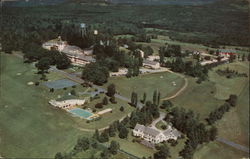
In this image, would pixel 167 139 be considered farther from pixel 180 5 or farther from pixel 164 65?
pixel 180 5

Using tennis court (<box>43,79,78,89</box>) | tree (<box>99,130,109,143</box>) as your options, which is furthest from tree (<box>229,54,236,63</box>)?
tree (<box>99,130,109,143</box>)

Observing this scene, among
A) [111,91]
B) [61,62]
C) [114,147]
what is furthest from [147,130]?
[61,62]

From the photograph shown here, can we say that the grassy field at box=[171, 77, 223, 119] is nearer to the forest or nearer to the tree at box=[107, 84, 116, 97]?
the tree at box=[107, 84, 116, 97]

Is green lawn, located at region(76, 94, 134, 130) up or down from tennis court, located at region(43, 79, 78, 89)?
down

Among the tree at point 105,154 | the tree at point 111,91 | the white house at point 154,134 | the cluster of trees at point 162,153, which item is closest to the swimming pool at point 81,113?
the tree at point 111,91

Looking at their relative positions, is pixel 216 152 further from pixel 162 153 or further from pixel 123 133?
pixel 123 133

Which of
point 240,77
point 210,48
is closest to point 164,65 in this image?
point 240,77

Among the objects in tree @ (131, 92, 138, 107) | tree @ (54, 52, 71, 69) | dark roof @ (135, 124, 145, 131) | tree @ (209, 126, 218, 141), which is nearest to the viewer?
tree @ (209, 126, 218, 141)
